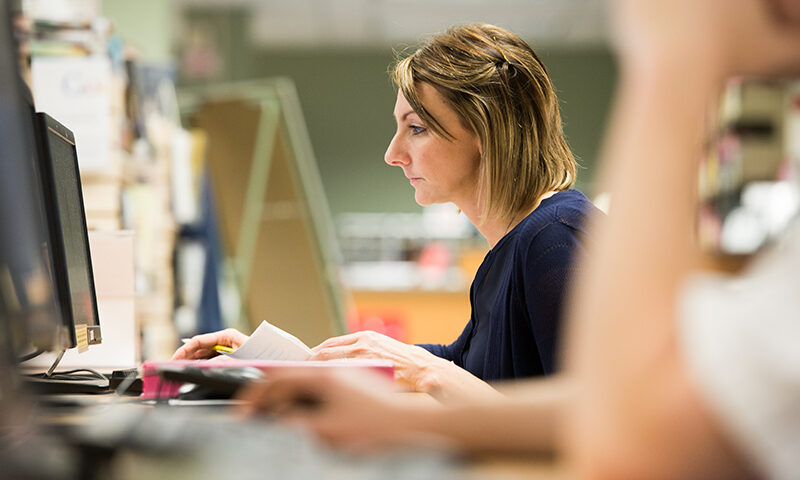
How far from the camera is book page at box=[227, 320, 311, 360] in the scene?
4.28 feet

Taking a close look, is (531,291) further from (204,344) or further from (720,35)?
(720,35)

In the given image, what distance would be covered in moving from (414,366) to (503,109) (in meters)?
0.65

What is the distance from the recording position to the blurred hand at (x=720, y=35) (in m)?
0.50

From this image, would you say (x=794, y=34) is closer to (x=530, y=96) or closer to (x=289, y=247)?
(x=530, y=96)

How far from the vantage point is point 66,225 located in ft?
4.27

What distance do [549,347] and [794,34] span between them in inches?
38.9

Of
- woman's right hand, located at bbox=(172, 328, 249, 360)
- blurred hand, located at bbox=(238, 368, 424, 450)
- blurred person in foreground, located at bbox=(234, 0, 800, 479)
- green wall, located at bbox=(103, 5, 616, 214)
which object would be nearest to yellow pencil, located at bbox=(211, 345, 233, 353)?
woman's right hand, located at bbox=(172, 328, 249, 360)

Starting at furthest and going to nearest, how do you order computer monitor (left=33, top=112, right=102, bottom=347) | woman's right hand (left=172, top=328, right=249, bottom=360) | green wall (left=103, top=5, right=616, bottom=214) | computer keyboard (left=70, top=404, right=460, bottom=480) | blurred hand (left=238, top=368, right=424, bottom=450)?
green wall (left=103, top=5, right=616, bottom=214)
woman's right hand (left=172, top=328, right=249, bottom=360)
computer monitor (left=33, top=112, right=102, bottom=347)
blurred hand (left=238, top=368, right=424, bottom=450)
computer keyboard (left=70, top=404, right=460, bottom=480)

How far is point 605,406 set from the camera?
0.46m

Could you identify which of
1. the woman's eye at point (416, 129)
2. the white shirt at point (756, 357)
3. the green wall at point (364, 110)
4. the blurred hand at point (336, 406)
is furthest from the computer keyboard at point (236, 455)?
the green wall at point (364, 110)

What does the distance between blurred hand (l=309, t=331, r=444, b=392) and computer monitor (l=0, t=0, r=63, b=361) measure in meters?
0.51

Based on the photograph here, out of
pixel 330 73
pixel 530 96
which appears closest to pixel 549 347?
pixel 530 96

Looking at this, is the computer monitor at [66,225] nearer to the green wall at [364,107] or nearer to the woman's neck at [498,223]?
the woman's neck at [498,223]

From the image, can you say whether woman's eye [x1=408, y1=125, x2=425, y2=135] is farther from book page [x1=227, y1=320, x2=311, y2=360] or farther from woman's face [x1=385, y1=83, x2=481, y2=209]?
book page [x1=227, y1=320, x2=311, y2=360]
